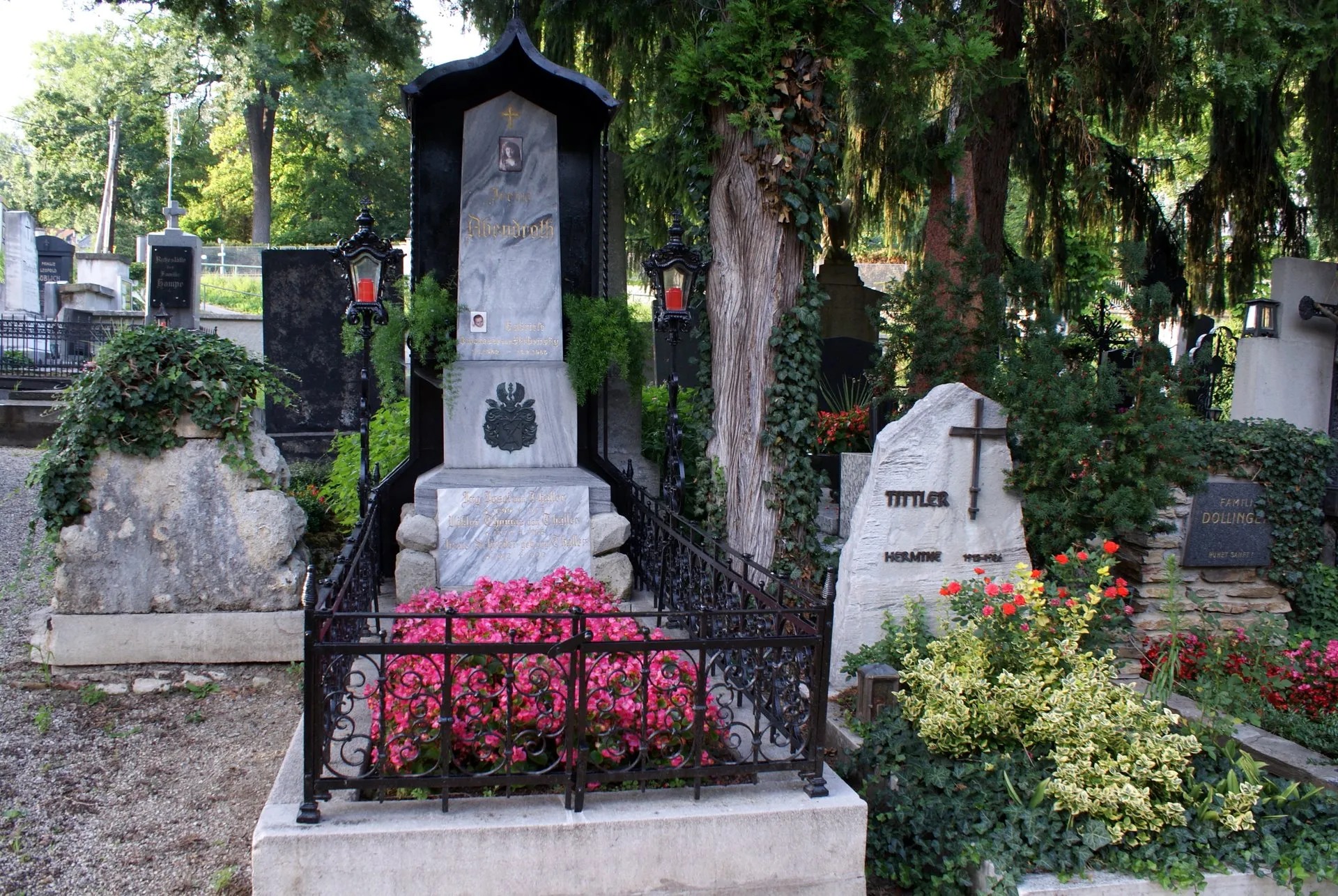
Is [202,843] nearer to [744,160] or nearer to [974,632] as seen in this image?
[974,632]

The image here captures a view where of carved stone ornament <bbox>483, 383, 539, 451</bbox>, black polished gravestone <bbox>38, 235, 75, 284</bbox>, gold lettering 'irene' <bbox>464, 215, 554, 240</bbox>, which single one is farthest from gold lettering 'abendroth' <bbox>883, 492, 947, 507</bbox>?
black polished gravestone <bbox>38, 235, 75, 284</bbox>

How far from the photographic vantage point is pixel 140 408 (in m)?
5.25

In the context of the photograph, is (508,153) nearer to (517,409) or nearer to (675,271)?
(675,271)

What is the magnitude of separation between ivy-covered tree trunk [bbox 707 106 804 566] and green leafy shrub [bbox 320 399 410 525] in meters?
2.69

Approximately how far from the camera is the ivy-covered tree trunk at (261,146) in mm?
28578

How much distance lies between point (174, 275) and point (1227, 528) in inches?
581

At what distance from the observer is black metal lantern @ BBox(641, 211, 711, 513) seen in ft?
20.5

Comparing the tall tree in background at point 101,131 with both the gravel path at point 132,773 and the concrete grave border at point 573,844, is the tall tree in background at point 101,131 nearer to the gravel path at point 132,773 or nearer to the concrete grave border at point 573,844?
the gravel path at point 132,773

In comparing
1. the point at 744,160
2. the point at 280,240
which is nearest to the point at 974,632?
the point at 744,160

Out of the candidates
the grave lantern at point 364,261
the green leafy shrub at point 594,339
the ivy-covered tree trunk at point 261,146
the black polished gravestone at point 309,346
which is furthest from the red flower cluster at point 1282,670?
the ivy-covered tree trunk at point 261,146

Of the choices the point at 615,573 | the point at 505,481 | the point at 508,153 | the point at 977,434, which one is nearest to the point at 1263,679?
the point at 977,434

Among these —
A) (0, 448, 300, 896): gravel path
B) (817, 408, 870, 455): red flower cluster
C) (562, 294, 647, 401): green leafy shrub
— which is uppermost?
(562, 294, 647, 401): green leafy shrub

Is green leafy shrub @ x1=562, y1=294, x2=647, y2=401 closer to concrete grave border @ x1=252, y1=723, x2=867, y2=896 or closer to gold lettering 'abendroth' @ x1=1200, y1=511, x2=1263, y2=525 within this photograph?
concrete grave border @ x1=252, y1=723, x2=867, y2=896

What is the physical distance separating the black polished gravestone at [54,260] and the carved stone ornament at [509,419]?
21003mm
